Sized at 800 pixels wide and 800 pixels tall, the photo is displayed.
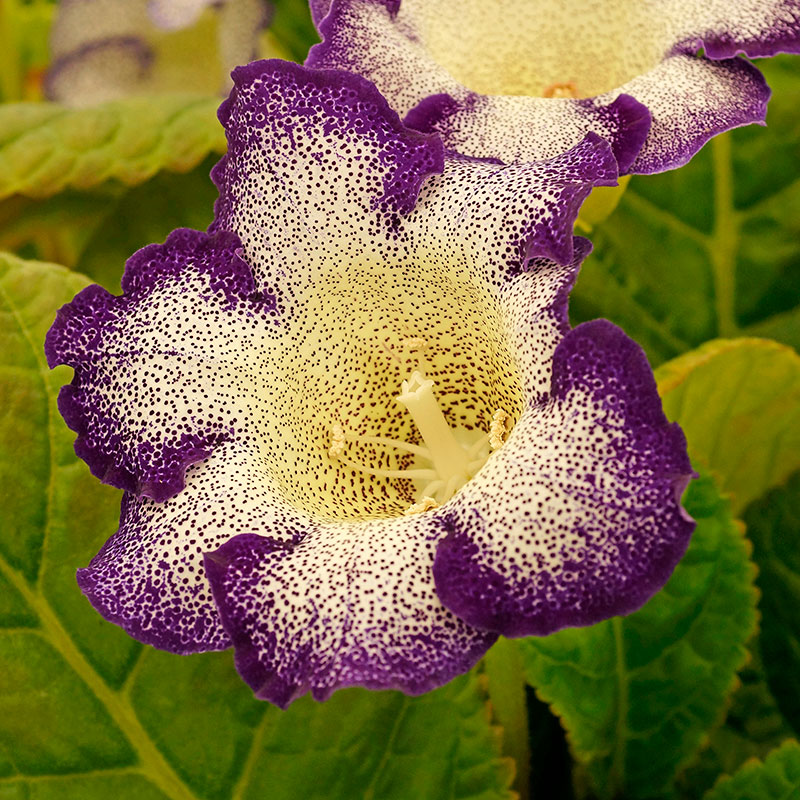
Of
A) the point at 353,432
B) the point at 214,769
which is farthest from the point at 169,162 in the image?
the point at 214,769

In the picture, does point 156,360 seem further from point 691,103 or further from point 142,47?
point 142,47

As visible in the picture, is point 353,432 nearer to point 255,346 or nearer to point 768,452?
point 255,346

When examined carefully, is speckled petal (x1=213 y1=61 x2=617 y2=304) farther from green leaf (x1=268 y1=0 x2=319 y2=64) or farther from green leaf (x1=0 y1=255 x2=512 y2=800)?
green leaf (x1=268 y1=0 x2=319 y2=64)

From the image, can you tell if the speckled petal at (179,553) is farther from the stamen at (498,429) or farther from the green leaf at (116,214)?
the green leaf at (116,214)

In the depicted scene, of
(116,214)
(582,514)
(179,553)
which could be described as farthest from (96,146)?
(582,514)

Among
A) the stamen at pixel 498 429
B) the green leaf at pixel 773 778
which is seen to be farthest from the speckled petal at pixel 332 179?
the green leaf at pixel 773 778
